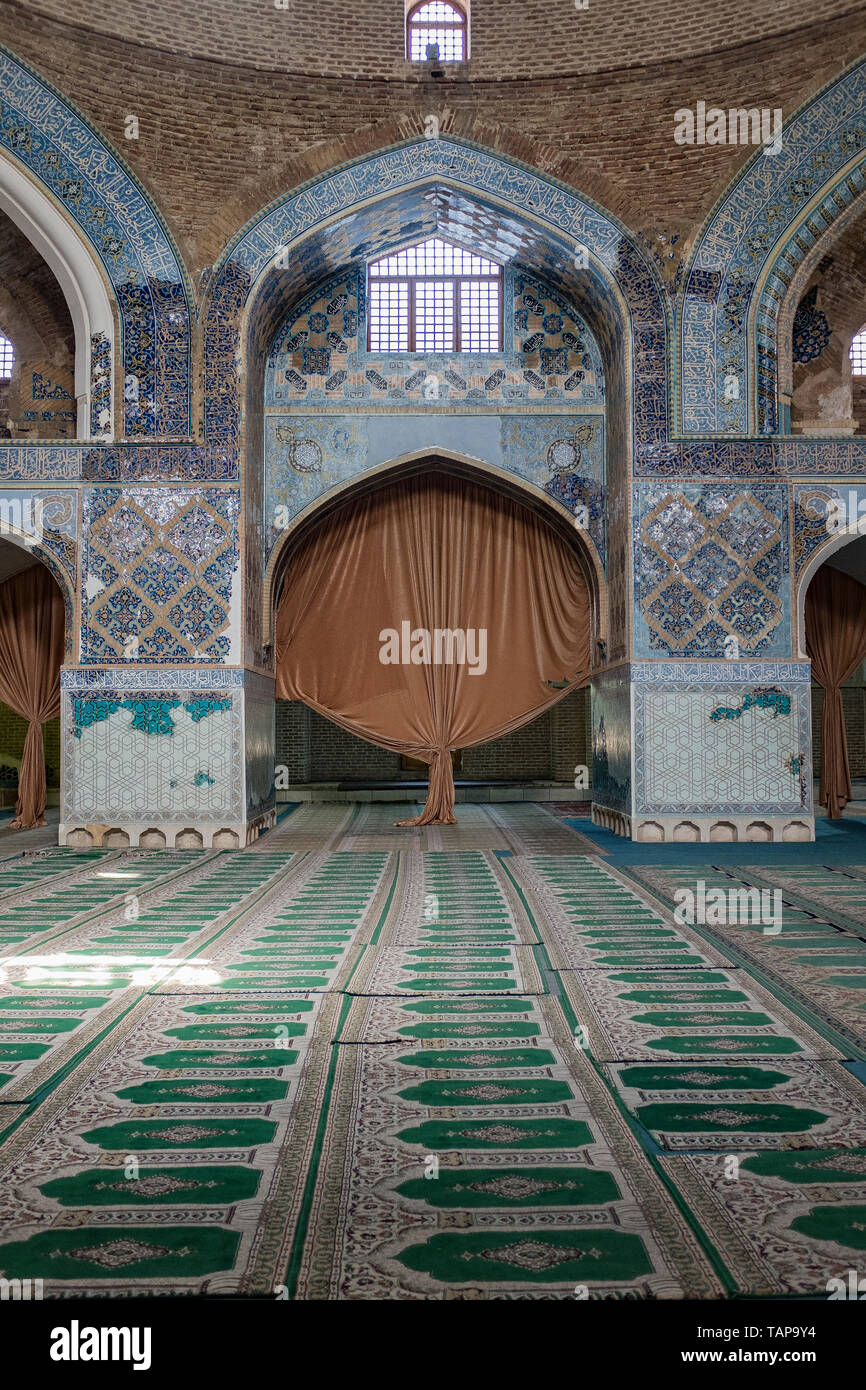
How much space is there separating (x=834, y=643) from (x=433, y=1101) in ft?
32.7

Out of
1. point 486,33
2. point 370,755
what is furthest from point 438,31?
point 370,755

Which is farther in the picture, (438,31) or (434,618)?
(434,618)

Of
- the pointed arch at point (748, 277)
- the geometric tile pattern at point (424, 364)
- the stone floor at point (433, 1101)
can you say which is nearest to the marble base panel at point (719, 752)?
the pointed arch at point (748, 277)

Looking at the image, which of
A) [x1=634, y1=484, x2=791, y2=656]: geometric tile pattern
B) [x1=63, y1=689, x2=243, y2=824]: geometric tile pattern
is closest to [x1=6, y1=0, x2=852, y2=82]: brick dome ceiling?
[x1=634, y1=484, x2=791, y2=656]: geometric tile pattern

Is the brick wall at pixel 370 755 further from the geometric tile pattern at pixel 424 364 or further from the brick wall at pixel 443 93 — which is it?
the brick wall at pixel 443 93

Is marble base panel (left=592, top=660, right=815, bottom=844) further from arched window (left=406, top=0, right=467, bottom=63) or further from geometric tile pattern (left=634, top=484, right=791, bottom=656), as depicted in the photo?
arched window (left=406, top=0, right=467, bottom=63)

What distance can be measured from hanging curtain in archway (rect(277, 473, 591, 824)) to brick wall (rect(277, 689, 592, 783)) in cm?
574

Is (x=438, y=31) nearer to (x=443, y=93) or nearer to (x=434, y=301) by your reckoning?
Answer: (x=443, y=93)

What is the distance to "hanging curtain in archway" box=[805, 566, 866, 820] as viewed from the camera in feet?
37.9

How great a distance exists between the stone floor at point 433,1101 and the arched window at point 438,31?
746 cm

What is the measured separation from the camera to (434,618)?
11.1m
